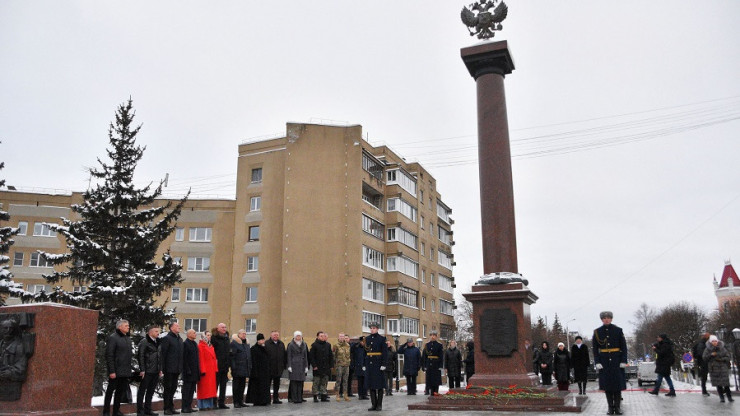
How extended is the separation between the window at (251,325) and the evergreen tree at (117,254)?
25.7 m

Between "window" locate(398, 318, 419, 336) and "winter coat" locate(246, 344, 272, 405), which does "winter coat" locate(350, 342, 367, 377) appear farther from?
"window" locate(398, 318, 419, 336)

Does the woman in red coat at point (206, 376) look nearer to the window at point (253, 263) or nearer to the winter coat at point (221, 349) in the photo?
the winter coat at point (221, 349)

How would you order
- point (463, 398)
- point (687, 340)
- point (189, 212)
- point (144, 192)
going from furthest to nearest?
point (687, 340) → point (189, 212) → point (144, 192) → point (463, 398)

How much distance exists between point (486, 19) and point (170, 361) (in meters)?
13.0

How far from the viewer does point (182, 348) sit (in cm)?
1416

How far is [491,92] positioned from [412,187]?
134 feet

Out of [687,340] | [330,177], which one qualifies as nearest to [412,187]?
[330,177]

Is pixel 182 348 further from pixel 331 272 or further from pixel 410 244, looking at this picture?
pixel 410 244

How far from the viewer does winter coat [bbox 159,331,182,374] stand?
543 inches

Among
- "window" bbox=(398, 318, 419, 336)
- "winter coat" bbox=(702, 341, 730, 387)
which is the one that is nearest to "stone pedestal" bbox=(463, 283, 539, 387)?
"winter coat" bbox=(702, 341, 730, 387)

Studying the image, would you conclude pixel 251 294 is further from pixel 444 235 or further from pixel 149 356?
pixel 149 356

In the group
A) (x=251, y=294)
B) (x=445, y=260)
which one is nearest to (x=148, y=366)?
(x=251, y=294)

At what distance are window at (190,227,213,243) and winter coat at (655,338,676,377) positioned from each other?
141ft

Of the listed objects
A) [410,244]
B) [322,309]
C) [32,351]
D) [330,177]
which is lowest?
[32,351]
